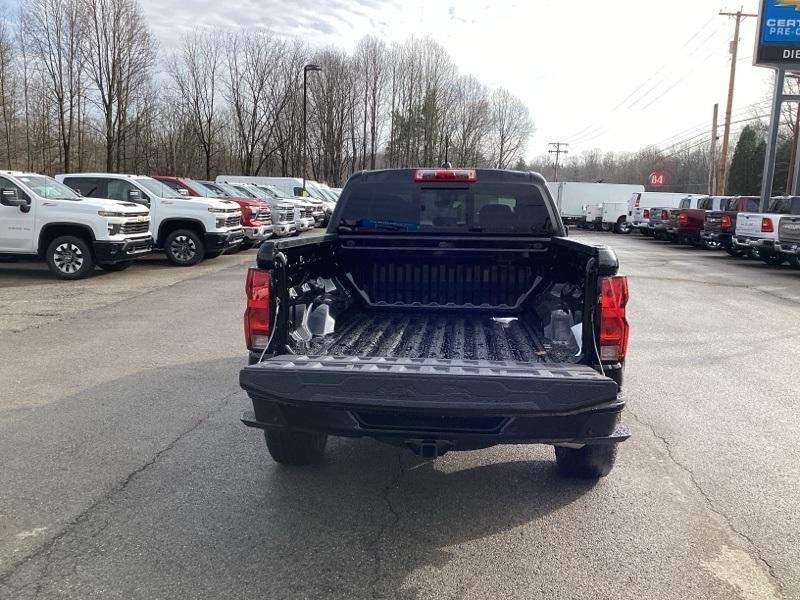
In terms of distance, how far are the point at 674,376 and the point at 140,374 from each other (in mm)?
5435

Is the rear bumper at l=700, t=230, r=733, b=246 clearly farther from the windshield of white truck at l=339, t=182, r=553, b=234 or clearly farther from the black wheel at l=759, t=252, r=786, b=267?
the windshield of white truck at l=339, t=182, r=553, b=234

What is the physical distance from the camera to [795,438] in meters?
4.91

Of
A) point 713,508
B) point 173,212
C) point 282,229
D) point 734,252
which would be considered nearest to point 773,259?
point 734,252

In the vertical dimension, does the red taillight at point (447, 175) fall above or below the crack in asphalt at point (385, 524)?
above

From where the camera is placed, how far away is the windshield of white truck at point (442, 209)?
5.18 m

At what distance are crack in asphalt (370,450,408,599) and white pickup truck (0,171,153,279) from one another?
9977 millimetres

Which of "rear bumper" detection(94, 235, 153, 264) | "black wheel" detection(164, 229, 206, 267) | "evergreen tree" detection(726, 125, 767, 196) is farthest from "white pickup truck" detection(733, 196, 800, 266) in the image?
"evergreen tree" detection(726, 125, 767, 196)

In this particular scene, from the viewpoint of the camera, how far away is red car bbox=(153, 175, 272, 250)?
54.9 ft

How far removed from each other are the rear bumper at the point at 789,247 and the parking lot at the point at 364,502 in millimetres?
11878

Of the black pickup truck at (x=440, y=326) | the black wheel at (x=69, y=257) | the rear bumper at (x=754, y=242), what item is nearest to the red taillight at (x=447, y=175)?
the black pickup truck at (x=440, y=326)

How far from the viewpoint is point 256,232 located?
18.5m

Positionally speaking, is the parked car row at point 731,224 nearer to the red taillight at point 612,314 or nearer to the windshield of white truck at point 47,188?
the red taillight at point 612,314

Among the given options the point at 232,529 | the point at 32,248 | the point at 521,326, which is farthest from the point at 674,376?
the point at 32,248

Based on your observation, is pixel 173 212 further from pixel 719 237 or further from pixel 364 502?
pixel 719 237
